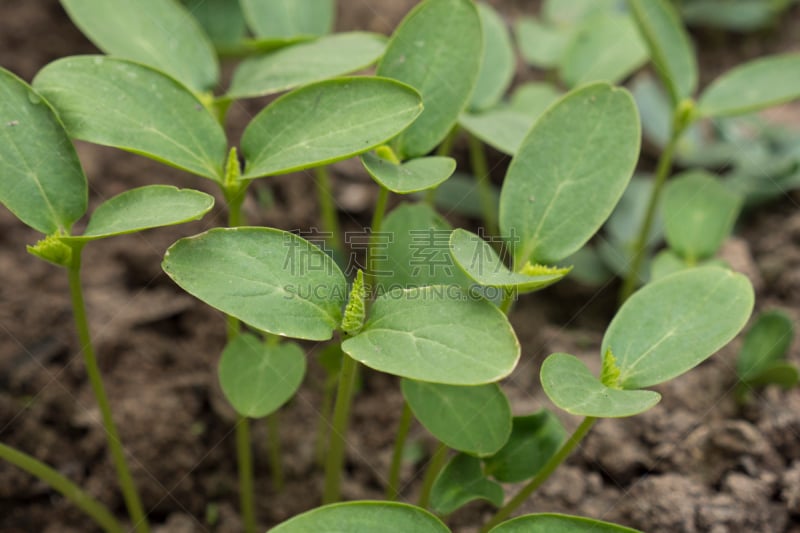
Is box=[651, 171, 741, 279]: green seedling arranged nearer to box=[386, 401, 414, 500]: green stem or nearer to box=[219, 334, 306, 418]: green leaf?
box=[386, 401, 414, 500]: green stem

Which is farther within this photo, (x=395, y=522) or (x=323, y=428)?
(x=323, y=428)

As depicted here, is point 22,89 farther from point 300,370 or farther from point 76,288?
point 300,370

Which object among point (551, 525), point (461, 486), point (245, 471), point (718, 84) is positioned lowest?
point (245, 471)

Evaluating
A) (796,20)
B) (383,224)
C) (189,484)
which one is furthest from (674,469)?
(796,20)

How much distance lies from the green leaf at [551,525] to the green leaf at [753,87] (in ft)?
2.50

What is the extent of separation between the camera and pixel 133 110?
2.93 ft

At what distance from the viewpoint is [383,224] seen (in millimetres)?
954

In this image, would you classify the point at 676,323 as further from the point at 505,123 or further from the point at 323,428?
the point at 323,428

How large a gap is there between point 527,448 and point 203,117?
53cm

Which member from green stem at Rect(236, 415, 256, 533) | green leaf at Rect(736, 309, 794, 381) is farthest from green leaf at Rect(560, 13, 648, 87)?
green stem at Rect(236, 415, 256, 533)

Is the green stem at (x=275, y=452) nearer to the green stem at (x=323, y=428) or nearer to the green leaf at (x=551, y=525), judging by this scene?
the green stem at (x=323, y=428)

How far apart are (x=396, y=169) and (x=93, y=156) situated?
901 mm

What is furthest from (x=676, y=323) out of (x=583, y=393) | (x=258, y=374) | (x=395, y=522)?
(x=258, y=374)

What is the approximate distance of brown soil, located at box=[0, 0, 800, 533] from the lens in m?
1.12
